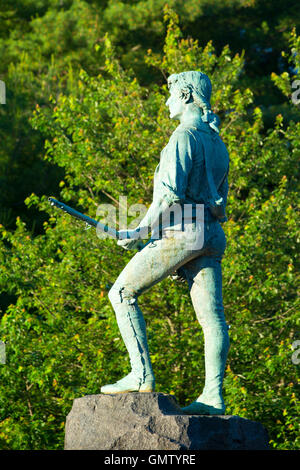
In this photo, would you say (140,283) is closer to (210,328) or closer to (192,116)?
(210,328)

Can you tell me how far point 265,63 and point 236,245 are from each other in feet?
31.9

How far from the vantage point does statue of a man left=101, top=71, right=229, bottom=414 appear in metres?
4.75

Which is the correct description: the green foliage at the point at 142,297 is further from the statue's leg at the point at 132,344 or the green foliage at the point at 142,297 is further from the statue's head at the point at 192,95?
the statue's head at the point at 192,95

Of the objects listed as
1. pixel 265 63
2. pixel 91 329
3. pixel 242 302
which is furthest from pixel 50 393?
pixel 265 63

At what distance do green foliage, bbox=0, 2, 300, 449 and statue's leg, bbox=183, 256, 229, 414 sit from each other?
3827 mm

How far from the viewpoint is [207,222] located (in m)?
4.93

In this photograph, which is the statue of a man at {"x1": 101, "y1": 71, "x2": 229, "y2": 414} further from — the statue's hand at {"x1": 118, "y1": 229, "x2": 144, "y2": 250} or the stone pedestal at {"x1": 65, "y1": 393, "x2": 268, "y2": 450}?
the stone pedestal at {"x1": 65, "y1": 393, "x2": 268, "y2": 450}

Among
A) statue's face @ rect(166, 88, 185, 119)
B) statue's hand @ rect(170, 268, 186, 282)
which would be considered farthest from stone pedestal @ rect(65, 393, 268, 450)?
statue's face @ rect(166, 88, 185, 119)

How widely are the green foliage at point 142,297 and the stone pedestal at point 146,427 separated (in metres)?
4.08

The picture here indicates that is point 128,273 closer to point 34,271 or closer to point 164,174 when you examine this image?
point 164,174

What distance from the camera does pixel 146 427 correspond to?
430 cm

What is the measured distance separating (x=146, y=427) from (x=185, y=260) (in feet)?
3.55

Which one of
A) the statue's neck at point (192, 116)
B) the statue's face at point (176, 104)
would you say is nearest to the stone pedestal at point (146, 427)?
the statue's neck at point (192, 116)

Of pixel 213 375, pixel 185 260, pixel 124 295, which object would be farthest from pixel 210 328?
pixel 124 295
